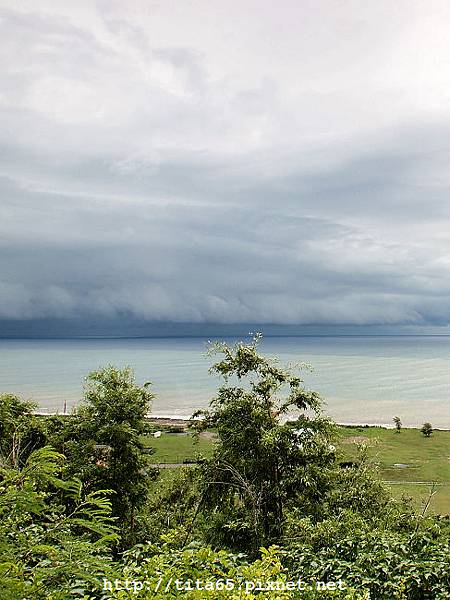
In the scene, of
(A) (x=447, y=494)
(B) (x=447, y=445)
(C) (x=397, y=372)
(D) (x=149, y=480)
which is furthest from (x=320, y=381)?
(D) (x=149, y=480)

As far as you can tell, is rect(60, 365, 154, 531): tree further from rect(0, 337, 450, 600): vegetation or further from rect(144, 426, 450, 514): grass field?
rect(144, 426, 450, 514): grass field

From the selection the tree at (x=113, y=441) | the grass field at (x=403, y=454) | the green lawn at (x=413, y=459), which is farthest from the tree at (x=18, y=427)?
the green lawn at (x=413, y=459)

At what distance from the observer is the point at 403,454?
45.3 m

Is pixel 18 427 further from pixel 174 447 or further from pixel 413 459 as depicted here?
pixel 413 459

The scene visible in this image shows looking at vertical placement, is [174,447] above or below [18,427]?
below

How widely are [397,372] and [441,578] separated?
13387cm

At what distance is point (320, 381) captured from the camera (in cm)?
10431

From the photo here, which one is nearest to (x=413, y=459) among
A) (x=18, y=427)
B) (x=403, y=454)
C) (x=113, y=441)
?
(x=403, y=454)

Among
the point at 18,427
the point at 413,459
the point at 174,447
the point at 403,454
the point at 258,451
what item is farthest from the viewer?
the point at 174,447

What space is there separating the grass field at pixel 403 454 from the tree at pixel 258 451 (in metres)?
18.7

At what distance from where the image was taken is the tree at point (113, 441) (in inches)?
581

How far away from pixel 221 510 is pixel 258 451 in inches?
67.6

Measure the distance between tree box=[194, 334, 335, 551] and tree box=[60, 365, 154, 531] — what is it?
9.20 ft

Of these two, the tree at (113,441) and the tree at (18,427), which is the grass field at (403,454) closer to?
the tree at (18,427)
